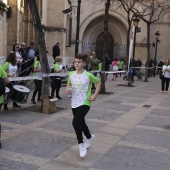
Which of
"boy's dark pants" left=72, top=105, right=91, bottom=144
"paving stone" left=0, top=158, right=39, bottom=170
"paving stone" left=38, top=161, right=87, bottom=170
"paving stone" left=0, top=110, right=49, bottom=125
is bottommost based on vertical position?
"paving stone" left=38, top=161, right=87, bottom=170

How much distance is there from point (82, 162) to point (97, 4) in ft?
103

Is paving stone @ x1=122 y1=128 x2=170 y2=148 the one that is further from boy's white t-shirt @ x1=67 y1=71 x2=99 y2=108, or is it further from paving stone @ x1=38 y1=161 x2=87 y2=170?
paving stone @ x1=38 y1=161 x2=87 y2=170

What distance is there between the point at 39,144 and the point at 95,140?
124cm

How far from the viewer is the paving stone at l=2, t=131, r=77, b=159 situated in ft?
19.4

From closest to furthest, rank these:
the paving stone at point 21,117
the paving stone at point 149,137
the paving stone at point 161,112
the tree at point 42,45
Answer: the paving stone at point 149,137
the paving stone at point 21,117
the tree at point 42,45
the paving stone at point 161,112

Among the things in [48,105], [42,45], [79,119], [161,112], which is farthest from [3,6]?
[79,119]

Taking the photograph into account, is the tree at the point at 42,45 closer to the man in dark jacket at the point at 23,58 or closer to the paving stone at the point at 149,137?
the paving stone at the point at 149,137

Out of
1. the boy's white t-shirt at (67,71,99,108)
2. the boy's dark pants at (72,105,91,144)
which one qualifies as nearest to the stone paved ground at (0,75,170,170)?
the boy's dark pants at (72,105,91,144)

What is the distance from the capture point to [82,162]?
5465mm

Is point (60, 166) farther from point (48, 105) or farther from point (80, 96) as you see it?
point (48, 105)

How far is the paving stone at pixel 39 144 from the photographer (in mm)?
5922

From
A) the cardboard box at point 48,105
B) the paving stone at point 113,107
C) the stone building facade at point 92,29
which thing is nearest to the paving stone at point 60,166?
the cardboard box at point 48,105

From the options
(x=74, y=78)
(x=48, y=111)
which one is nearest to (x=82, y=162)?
(x=74, y=78)

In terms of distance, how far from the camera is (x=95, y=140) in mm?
6910
